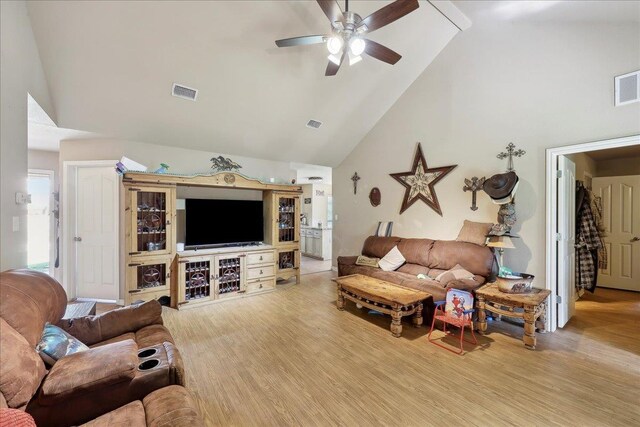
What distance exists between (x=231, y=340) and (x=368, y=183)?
383 centimetres

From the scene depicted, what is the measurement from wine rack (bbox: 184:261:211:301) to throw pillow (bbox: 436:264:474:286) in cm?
329

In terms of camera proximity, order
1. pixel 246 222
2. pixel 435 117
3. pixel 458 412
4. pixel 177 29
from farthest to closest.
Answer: pixel 246 222, pixel 435 117, pixel 177 29, pixel 458 412

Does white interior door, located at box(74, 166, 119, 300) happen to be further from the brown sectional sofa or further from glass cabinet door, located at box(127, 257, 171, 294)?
the brown sectional sofa

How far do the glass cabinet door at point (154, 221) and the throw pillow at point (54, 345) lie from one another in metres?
2.25

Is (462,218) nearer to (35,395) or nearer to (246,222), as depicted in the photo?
(246,222)

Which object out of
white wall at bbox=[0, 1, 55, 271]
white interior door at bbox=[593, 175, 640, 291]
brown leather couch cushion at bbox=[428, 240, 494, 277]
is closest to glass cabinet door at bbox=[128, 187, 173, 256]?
white wall at bbox=[0, 1, 55, 271]

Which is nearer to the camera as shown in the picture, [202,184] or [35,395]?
[35,395]

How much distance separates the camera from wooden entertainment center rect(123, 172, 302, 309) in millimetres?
3598

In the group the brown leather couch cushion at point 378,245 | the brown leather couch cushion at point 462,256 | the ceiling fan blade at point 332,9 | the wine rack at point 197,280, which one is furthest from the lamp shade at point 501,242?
the wine rack at point 197,280

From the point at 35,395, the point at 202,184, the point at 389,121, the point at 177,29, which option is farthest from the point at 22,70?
the point at 389,121

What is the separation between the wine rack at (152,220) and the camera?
3.77 m

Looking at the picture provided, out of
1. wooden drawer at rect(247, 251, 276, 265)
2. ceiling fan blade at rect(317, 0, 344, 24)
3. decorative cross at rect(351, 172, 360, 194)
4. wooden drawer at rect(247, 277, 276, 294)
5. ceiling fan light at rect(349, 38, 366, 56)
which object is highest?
ceiling fan blade at rect(317, 0, 344, 24)

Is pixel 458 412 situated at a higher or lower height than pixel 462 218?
lower

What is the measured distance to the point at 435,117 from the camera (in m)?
4.32
